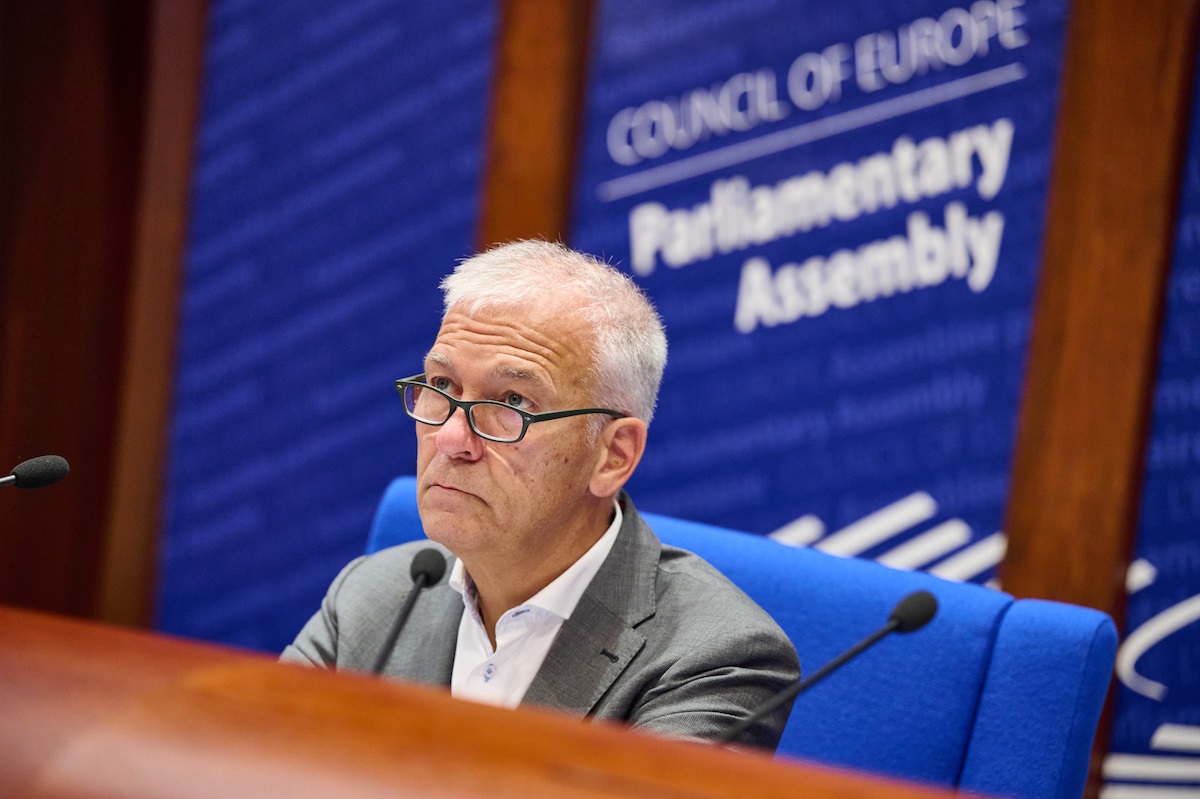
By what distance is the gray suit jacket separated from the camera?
55.8 inches

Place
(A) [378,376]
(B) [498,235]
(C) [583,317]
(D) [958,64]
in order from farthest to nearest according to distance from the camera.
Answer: (A) [378,376], (B) [498,235], (D) [958,64], (C) [583,317]

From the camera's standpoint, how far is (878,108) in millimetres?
2902

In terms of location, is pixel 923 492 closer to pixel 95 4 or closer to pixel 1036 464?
pixel 1036 464

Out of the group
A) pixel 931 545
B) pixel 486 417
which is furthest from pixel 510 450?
pixel 931 545

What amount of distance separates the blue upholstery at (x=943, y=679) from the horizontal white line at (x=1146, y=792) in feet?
4.33

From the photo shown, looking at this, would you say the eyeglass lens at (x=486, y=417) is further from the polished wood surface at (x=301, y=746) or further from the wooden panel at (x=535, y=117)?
the wooden panel at (x=535, y=117)

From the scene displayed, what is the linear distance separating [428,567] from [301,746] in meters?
1.06

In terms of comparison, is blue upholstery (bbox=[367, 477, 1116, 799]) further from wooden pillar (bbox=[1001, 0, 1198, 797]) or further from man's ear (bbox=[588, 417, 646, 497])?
wooden pillar (bbox=[1001, 0, 1198, 797])

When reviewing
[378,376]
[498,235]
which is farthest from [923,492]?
[378,376]

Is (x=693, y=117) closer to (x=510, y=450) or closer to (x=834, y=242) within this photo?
(x=834, y=242)

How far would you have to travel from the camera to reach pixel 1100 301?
8.48 feet

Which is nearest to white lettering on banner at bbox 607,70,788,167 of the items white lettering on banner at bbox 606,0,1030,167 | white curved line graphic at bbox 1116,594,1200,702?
white lettering on banner at bbox 606,0,1030,167

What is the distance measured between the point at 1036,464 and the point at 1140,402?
0.25 meters

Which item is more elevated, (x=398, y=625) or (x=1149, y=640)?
(x=398, y=625)
